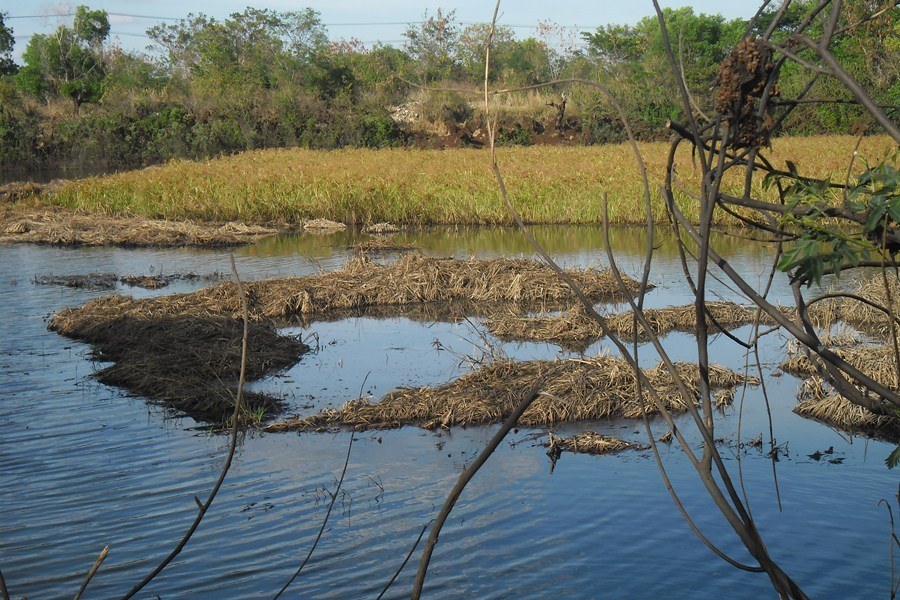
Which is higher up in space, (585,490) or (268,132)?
(268,132)

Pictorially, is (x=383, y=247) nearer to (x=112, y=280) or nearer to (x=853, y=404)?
(x=112, y=280)

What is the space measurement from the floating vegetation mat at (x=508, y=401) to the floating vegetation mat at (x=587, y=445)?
1.40 feet

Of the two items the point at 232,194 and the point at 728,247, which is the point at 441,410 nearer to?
the point at 728,247

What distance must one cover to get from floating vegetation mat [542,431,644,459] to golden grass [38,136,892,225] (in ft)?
44.3

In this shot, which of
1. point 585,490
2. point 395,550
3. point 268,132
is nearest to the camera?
point 395,550

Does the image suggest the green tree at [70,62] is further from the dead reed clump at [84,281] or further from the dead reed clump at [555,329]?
the dead reed clump at [555,329]

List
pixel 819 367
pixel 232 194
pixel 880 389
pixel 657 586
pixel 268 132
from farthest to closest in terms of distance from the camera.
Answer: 1. pixel 268 132
2. pixel 232 194
3. pixel 657 586
4. pixel 819 367
5. pixel 880 389

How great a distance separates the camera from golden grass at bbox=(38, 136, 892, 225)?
23234 millimetres

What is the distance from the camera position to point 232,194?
25.4 meters

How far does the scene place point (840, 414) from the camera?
8336 millimetres

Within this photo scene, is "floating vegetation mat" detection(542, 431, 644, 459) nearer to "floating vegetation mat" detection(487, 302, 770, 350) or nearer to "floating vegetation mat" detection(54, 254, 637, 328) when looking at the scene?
"floating vegetation mat" detection(487, 302, 770, 350)

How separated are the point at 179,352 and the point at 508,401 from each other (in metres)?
3.80

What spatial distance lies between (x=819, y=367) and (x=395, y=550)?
157 inches

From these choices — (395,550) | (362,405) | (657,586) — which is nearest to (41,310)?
(362,405)
